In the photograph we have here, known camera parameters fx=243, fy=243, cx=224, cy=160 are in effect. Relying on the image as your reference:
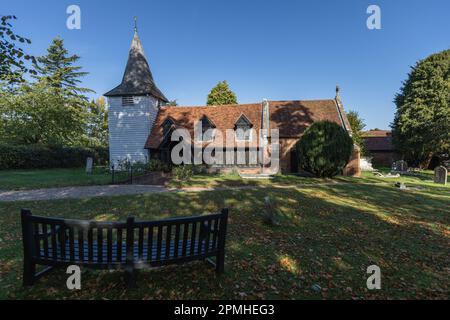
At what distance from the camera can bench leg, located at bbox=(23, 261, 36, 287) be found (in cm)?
396

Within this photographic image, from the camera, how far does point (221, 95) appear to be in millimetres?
45906

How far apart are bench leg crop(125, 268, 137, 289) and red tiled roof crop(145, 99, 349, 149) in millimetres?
21565

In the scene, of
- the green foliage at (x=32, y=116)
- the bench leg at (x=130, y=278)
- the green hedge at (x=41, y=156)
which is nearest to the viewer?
the bench leg at (x=130, y=278)

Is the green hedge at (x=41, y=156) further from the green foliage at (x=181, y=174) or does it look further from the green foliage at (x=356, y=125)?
the green foliage at (x=356, y=125)

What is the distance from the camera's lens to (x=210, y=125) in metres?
25.9

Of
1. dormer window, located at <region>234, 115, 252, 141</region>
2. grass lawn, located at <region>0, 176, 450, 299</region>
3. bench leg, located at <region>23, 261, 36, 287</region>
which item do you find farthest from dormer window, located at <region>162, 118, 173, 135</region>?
bench leg, located at <region>23, 261, 36, 287</region>

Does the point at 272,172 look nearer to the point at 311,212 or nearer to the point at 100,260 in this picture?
the point at 311,212

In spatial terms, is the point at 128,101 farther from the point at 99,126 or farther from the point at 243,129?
the point at 99,126

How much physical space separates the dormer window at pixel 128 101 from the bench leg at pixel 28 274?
23347mm

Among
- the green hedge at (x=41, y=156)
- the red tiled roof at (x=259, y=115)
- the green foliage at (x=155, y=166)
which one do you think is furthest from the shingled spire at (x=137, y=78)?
the green hedge at (x=41, y=156)

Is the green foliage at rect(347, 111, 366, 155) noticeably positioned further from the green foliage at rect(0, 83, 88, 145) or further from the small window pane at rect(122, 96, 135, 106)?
the green foliage at rect(0, 83, 88, 145)

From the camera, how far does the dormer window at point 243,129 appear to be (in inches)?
1009

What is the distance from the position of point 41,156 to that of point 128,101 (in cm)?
1139

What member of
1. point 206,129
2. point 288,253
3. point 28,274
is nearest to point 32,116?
point 206,129
